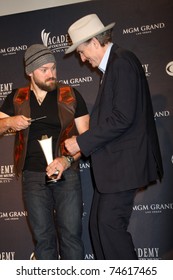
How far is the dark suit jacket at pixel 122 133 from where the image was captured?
2.11 m

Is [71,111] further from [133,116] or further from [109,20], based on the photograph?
[109,20]

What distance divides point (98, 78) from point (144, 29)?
484 mm

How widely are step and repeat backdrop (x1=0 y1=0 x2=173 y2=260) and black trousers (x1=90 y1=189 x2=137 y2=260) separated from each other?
0.81 meters

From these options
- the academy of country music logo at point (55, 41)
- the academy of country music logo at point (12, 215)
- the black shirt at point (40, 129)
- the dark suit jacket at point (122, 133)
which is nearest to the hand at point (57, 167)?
the black shirt at point (40, 129)

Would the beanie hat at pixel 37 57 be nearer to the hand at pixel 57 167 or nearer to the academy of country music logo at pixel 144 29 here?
the hand at pixel 57 167

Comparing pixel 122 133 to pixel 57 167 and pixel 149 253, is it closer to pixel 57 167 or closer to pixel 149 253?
pixel 57 167

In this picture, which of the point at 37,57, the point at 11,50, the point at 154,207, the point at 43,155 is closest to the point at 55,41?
the point at 11,50

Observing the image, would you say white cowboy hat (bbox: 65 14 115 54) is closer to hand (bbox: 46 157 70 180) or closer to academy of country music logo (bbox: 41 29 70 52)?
hand (bbox: 46 157 70 180)

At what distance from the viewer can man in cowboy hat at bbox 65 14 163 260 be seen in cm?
210

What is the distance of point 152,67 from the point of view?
2.98 m

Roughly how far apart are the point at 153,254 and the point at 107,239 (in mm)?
926

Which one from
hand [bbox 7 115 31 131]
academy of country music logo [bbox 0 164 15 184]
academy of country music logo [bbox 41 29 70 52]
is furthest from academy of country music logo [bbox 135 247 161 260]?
academy of country music logo [bbox 41 29 70 52]

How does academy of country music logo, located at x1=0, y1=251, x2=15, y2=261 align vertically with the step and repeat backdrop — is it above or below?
below

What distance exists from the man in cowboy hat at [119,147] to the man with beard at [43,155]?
32 cm
